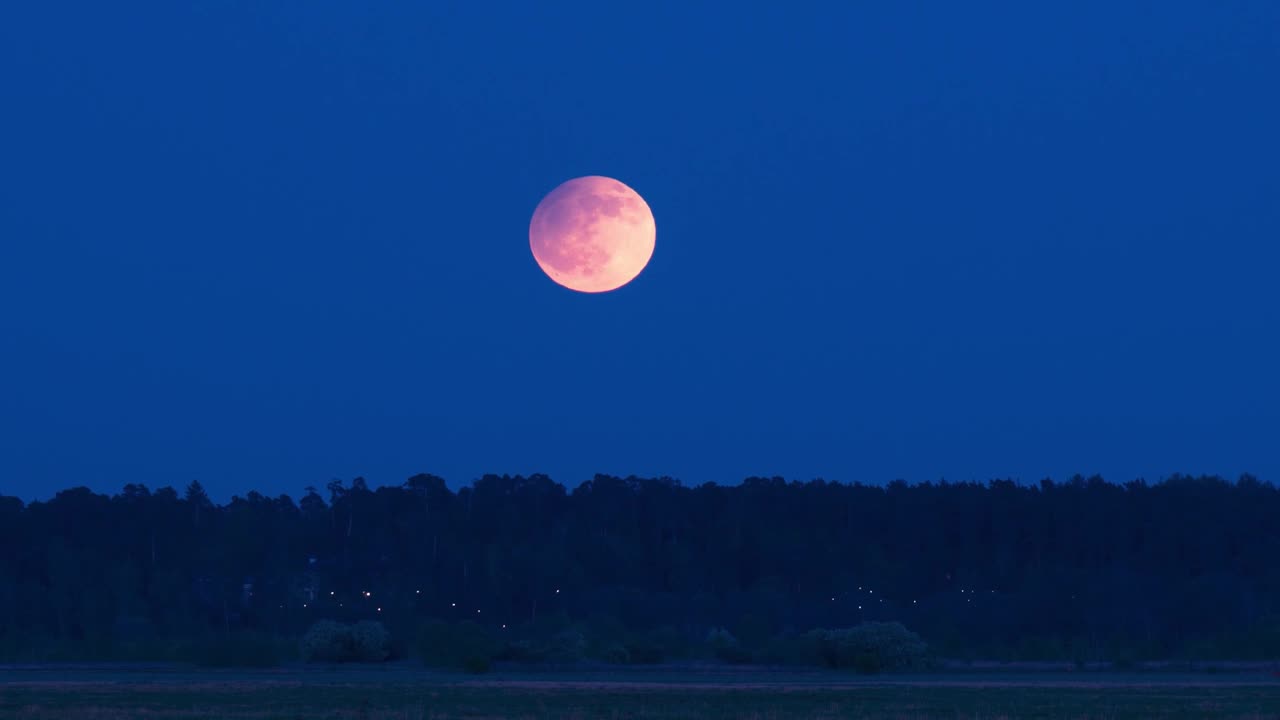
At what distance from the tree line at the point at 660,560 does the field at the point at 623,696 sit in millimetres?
36440

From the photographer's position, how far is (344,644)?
88.2 meters

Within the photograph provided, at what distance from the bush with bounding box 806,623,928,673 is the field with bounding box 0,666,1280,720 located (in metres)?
6.24

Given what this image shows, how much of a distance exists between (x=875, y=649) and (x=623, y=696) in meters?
29.0

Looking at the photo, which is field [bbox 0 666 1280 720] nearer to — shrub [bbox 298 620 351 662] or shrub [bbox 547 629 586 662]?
shrub [bbox 547 629 586 662]

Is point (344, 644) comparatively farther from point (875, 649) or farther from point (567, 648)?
point (875, 649)

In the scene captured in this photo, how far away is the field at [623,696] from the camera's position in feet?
144

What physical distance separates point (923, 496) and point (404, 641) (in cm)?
7011

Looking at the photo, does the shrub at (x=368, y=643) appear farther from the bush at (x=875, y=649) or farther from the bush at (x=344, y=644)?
the bush at (x=875, y=649)

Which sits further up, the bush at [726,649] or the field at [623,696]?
the bush at [726,649]

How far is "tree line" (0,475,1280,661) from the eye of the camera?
120062 mm

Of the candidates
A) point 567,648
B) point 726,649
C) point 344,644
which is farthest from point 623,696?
point 344,644

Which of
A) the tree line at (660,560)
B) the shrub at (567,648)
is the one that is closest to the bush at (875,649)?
the shrub at (567,648)

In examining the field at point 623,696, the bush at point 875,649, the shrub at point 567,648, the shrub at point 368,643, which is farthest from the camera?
the shrub at point 368,643

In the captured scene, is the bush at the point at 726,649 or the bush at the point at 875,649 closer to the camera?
the bush at the point at 875,649
